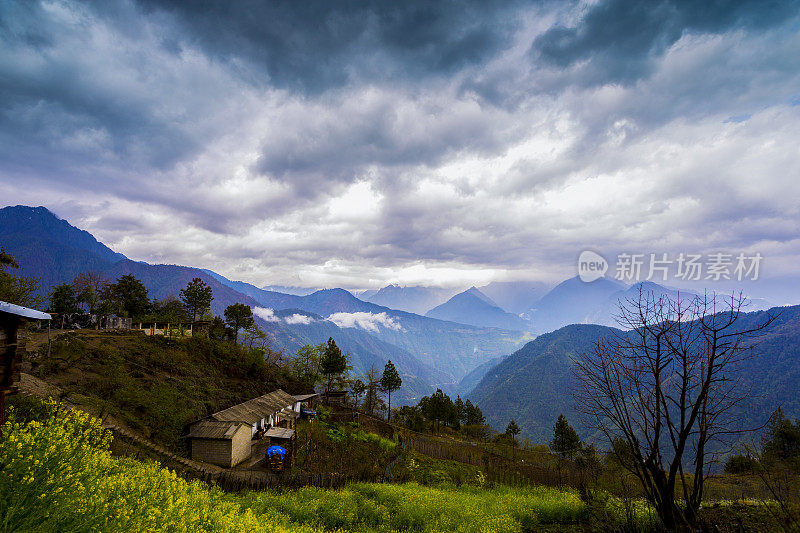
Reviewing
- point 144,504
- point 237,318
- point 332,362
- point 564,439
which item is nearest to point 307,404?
point 332,362

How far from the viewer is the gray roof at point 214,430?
77.3ft

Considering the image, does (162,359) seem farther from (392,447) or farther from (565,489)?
(565,489)

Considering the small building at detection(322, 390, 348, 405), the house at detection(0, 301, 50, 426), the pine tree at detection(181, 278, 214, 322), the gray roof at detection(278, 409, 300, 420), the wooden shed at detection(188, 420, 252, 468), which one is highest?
the pine tree at detection(181, 278, 214, 322)

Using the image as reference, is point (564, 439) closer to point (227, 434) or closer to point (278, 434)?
point (278, 434)

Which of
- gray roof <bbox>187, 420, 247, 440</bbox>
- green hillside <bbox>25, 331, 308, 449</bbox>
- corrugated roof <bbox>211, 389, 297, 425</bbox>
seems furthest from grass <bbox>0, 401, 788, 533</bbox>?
corrugated roof <bbox>211, 389, 297, 425</bbox>

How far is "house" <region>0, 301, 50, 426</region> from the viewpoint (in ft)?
23.7

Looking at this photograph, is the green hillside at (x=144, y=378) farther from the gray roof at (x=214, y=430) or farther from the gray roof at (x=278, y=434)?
the gray roof at (x=278, y=434)

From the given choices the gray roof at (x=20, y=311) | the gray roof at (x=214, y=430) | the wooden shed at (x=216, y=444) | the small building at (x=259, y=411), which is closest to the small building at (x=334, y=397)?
the small building at (x=259, y=411)

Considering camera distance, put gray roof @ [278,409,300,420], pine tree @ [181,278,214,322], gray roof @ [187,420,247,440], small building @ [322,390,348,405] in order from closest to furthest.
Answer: gray roof @ [187,420,247,440] < gray roof @ [278,409,300,420] < small building @ [322,390,348,405] < pine tree @ [181,278,214,322]

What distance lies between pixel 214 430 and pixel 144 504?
69.7ft

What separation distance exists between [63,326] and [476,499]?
43.4 m

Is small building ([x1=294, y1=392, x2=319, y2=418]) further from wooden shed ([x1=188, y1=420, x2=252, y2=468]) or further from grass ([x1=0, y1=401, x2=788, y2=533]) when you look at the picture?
grass ([x1=0, y1=401, x2=788, y2=533])

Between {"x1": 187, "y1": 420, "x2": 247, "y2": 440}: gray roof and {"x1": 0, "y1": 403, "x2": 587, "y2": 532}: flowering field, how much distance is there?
11.8 meters

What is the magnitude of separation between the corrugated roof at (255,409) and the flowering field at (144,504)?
569 inches
